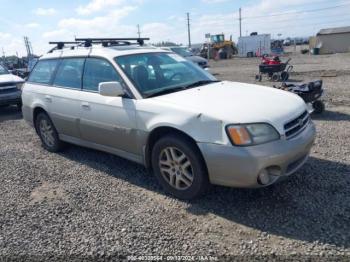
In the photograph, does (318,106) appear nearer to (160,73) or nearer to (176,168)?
(160,73)

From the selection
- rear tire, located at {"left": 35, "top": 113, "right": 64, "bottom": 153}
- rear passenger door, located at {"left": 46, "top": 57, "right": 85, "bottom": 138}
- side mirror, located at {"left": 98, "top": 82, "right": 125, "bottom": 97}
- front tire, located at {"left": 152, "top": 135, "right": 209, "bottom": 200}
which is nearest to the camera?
front tire, located at {"left": 152, "top": 135, "right": 209, "bottom": 200}

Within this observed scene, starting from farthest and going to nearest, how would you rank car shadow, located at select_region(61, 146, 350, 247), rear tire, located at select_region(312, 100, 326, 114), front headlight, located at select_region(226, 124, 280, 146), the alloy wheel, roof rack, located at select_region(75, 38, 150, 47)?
1. rear tire, located at select_region(312, 100, 326, 114)
2. roof rack, located at select_region(75, 38, 150, 47)
3. the alloy wheel
4. front headlight, located at select_region(226, 124, 280, 146)
5. car shadow, located at select_region(61, 146, 350, 247)

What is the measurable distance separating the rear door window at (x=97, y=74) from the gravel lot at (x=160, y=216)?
4.12 feet

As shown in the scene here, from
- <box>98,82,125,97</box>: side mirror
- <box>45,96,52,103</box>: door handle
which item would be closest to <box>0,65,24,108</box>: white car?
<box>45,96,52,103</box>: door handle

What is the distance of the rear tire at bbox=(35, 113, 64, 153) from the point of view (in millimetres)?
5547

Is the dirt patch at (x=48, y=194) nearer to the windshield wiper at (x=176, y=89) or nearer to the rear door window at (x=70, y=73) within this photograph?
the rear door window at (x=70, y=73)

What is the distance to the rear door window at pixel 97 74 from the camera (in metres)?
4.30

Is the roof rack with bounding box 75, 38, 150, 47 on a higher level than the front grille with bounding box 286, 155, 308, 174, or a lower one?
higher

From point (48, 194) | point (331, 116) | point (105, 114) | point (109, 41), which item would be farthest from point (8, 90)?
point (331, 116)

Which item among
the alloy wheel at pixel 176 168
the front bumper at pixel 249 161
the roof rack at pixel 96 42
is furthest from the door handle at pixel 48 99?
the front bumper at pixel 249 161

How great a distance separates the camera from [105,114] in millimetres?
4262

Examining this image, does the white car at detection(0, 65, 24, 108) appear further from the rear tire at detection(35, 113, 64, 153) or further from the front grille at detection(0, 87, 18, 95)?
the rear tire at detection(35, 113, 64, 153)

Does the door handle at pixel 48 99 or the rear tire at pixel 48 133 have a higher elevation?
the door handle at pixel 48 99

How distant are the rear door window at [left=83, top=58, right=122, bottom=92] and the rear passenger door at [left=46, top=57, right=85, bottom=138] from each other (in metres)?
0.14
